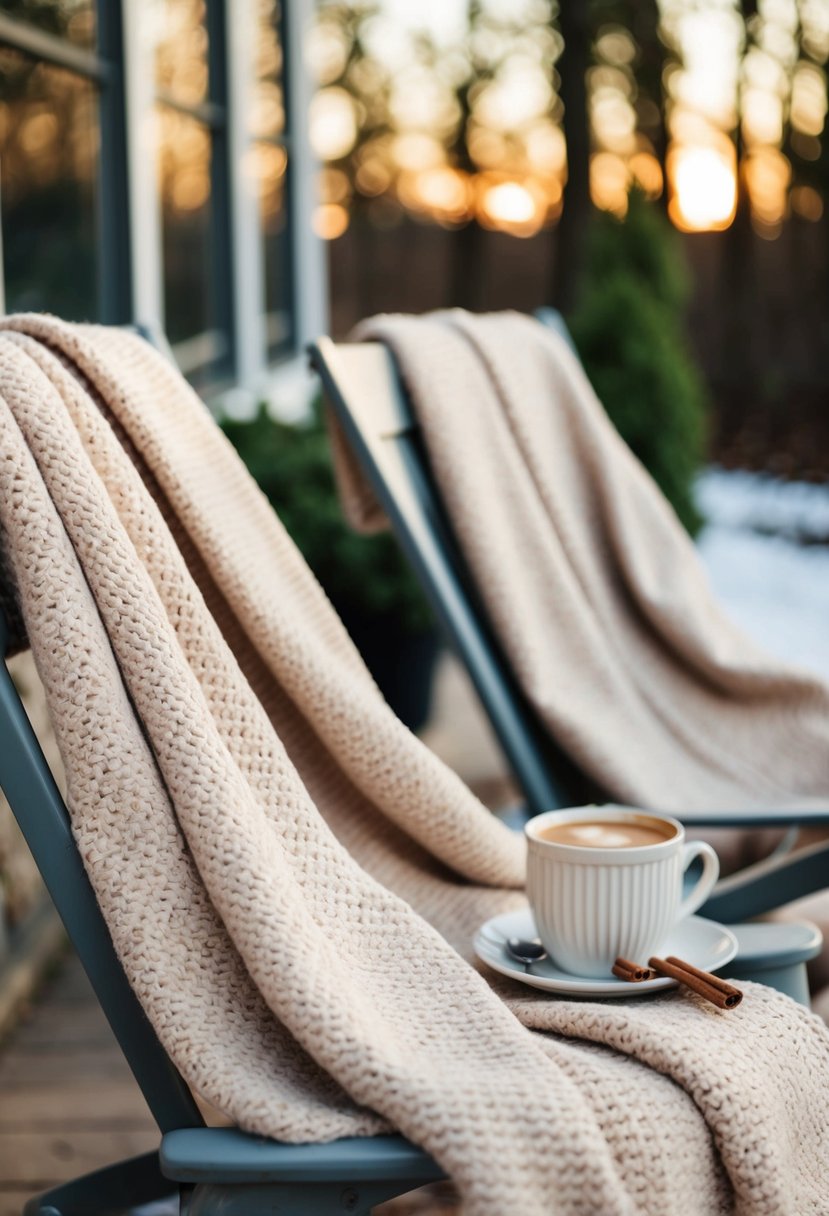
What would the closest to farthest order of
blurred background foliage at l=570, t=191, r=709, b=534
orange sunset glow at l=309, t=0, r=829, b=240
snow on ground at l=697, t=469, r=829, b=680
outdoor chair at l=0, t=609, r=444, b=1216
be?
outdoor chair at l=0, t=609, r=444, b=1216
snow on ground at l=697, t=469, r=829, b=680
blurred background foliage at l=570, t=191, r=709, b=534
orange sunset glow at l=309, t=0, r=829, b=240

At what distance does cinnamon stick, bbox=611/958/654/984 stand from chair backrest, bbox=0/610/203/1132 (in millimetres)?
336

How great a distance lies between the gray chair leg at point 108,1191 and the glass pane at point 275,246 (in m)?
4.49

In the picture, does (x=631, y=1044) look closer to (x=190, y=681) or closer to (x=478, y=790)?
(x=190, y=681)

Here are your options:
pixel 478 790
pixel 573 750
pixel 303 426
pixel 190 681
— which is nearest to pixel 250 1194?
pixel 190 681

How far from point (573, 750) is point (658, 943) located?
0.61 metres

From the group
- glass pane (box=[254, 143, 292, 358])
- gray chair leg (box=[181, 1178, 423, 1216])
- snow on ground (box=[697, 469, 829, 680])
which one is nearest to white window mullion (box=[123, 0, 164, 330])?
snow on ground (box=[697, 469, 829, 680])

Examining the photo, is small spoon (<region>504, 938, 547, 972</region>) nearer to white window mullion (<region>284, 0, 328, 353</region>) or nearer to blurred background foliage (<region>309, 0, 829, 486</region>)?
white window mullion (<region>284, 0, 328, 353</region>)

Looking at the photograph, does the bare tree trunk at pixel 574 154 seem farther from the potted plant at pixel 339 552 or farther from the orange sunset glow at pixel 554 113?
the potted plant at pixel 339 552

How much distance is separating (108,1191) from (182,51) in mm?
3501

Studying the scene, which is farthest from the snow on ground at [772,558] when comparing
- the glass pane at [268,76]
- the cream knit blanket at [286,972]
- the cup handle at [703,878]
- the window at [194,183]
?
the glass pane at [268,76]

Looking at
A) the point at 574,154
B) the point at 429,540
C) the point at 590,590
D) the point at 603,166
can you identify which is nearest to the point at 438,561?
the point at 429,540

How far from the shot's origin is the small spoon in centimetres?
113

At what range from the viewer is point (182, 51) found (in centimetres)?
391

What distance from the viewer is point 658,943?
1.08 meters
